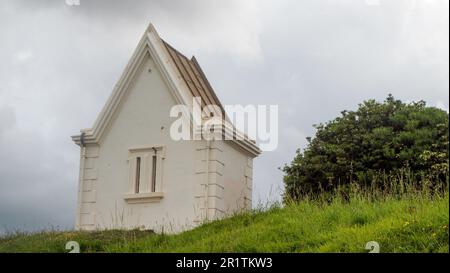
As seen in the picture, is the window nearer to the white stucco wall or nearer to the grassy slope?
the white stucco wall

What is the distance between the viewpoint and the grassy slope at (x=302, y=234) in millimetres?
9195

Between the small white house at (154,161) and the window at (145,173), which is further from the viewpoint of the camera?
the window at (145,173)

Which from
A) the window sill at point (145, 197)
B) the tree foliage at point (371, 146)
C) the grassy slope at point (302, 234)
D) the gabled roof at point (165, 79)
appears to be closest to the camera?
the grassy slope at point (302, 234)

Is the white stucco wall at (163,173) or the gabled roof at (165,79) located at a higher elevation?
the gabled roof at (165,79)

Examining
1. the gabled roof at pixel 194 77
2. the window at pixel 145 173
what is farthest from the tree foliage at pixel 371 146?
the window at pixel 145 173

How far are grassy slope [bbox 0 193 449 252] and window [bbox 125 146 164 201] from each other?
75 cm

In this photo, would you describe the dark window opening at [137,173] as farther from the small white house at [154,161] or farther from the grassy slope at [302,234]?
the grassy slope at [302,234]

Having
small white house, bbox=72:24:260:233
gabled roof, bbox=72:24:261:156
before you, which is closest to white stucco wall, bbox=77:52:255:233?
small white house, bbox=72:24:260:233

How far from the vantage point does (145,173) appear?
43.1 feet

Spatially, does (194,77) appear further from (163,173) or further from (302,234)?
(302,234)

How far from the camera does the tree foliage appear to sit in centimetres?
1673

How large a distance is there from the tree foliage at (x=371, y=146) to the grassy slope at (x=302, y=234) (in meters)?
4.45

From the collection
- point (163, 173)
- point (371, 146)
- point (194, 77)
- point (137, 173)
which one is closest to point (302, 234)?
point (163, 173)
